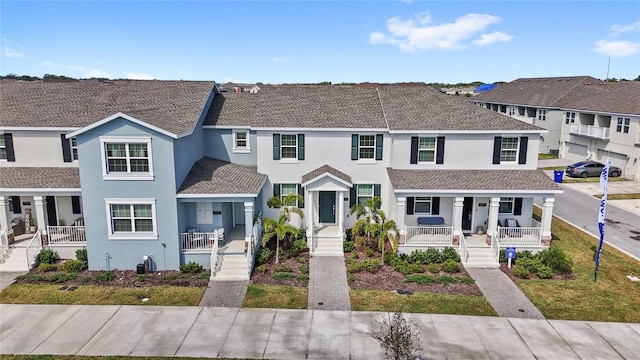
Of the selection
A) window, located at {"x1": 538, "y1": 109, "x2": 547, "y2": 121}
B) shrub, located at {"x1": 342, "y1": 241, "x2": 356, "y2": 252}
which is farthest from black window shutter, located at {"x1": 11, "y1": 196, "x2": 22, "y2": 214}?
window, located at {"x1": 538, "y1": 109, "x2": 547, "y2": 121}

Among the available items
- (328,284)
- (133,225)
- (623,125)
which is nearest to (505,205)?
(328,284)

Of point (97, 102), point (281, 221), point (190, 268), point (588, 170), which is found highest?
point (97, 102)

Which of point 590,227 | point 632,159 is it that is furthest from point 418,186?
point 632,159

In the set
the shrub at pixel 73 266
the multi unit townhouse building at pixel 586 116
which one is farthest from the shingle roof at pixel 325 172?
the multi unit townhouse building at pixel 586 116

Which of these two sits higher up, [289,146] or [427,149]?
[289,146]

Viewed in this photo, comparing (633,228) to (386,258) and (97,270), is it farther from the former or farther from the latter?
(97,270)

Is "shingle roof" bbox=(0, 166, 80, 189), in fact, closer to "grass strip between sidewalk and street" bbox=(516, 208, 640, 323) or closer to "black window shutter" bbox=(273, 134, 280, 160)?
"black window shutter" bbox=(273, 134, 280, 160)

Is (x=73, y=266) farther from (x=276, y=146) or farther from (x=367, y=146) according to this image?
(x=367, y=146)
